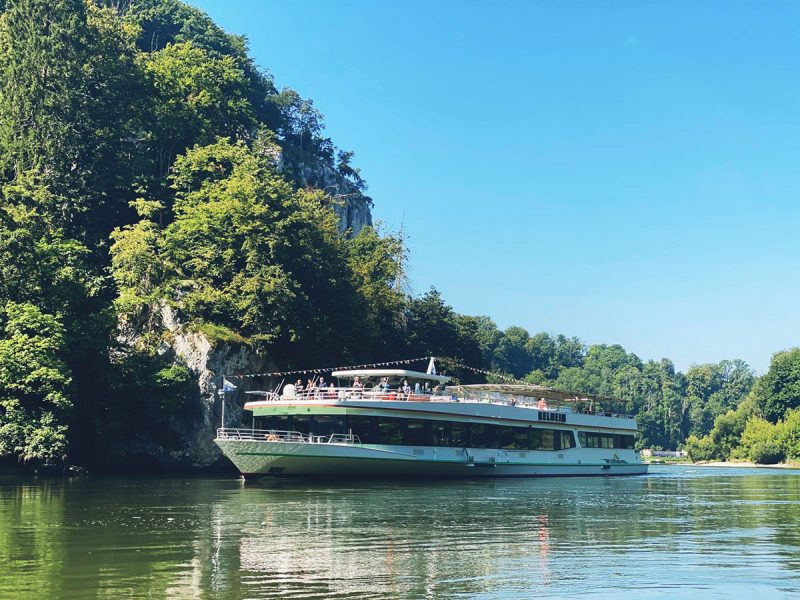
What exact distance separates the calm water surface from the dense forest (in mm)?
15748

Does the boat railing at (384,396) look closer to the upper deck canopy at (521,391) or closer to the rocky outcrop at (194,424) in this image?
the upper deck canopy at (521,391)

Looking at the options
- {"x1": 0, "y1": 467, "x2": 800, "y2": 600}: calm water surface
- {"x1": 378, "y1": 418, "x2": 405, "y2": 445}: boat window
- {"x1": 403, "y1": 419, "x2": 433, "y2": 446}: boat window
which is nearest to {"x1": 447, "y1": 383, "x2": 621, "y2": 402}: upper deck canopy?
{"x1": 403, "y1": 419, "x2": 433, "y2": 446}: boat window

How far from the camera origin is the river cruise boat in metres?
41.3

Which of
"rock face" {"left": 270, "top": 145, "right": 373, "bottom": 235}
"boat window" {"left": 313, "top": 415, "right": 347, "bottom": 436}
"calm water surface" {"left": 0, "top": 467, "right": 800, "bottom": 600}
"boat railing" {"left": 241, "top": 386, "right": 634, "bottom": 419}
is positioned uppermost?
"rock face" {"left": 270, "top": 145, "right": 373, "bottom": 235}

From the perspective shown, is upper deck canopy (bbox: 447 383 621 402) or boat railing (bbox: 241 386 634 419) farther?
upper deck canopy (bbox: 447 383 621 402)

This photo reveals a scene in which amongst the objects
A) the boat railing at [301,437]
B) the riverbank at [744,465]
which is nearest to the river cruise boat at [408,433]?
the boat railing at [301,437]

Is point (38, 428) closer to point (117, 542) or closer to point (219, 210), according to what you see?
point (219, 210)

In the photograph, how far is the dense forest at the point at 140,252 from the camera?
160ft

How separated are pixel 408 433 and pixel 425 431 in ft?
3.45

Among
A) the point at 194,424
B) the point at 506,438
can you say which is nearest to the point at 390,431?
the point at 506,438

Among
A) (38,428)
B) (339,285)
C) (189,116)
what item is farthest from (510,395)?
(189,116)

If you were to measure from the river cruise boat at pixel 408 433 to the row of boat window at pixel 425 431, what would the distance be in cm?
5

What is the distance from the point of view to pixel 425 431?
1779 inches

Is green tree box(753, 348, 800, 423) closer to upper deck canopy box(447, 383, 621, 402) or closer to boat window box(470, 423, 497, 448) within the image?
upper deck canopy box(447, 383, 621, 402)
